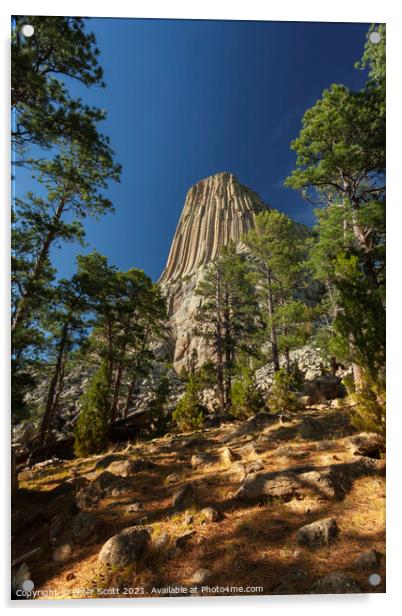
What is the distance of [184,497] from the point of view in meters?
3.78

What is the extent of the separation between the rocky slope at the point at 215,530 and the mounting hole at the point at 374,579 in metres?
0.02

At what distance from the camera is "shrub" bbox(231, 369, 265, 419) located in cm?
1072

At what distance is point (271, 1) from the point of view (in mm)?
4348

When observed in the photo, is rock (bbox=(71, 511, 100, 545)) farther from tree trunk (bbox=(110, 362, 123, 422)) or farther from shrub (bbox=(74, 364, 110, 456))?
tree trunk (bbox=(110, 362, 123, 422))

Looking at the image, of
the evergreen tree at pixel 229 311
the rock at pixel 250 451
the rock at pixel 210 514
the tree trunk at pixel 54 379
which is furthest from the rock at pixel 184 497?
the evergreen tree at pixel 229 311

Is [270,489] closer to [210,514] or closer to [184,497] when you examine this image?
[210,514]

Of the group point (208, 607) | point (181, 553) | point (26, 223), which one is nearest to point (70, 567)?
point (181, 553)

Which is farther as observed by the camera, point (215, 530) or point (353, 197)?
point (353, 197)

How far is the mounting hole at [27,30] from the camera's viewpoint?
13.8 ft

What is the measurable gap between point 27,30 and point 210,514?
702cm

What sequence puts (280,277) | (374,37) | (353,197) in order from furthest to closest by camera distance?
(280,277), (353,197), (374,37)

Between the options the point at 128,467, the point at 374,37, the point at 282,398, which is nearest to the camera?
the point at 374,37

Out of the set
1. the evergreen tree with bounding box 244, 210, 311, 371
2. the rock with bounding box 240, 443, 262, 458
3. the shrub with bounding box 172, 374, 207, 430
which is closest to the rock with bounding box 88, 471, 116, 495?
the rock with bounding box 240, 443, 262, 458

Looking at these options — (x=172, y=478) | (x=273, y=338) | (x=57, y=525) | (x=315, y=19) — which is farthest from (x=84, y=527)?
(x=273, y=338)
